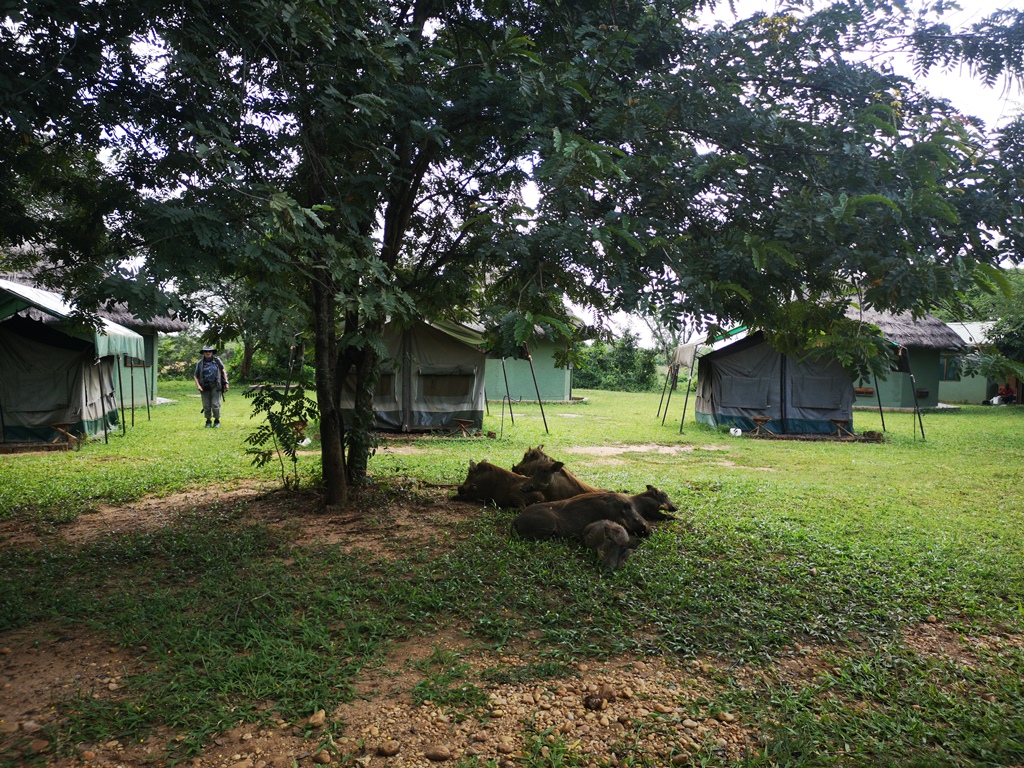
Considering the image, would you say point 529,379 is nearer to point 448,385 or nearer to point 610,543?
point 448,385

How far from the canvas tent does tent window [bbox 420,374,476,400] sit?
599 cm

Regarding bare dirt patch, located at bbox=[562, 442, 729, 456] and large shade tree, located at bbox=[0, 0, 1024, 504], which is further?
bare dirt patch, located at bbox=[562, 442, 729, 456]

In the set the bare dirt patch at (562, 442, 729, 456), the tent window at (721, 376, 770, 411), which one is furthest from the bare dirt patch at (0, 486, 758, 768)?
the tent window at (721, 376, 770, 411)

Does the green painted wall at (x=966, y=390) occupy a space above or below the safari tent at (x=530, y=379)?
below

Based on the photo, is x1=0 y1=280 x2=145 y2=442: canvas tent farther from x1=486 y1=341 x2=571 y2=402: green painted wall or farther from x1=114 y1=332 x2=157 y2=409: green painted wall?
x1=486 y1=341 x2=571 y2=402: green painted wall

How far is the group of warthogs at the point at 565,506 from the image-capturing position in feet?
17.2

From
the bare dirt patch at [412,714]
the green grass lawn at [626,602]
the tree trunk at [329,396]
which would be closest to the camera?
the bare dirt patch at [412,714]

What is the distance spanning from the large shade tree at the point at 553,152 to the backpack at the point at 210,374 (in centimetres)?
851

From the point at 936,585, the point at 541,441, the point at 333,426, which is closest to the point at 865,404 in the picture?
the point at 541,441

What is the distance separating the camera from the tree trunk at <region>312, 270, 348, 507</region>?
6.54 m

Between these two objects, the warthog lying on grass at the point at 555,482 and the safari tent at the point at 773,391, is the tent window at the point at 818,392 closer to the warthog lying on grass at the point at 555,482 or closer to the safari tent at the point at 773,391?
the safari tent at the point at 773,391

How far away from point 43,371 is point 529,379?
15.9 meters

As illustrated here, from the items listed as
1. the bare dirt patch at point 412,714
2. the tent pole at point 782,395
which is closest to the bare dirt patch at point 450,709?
the bare dirt patch at point 412,714

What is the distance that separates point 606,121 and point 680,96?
65cm
